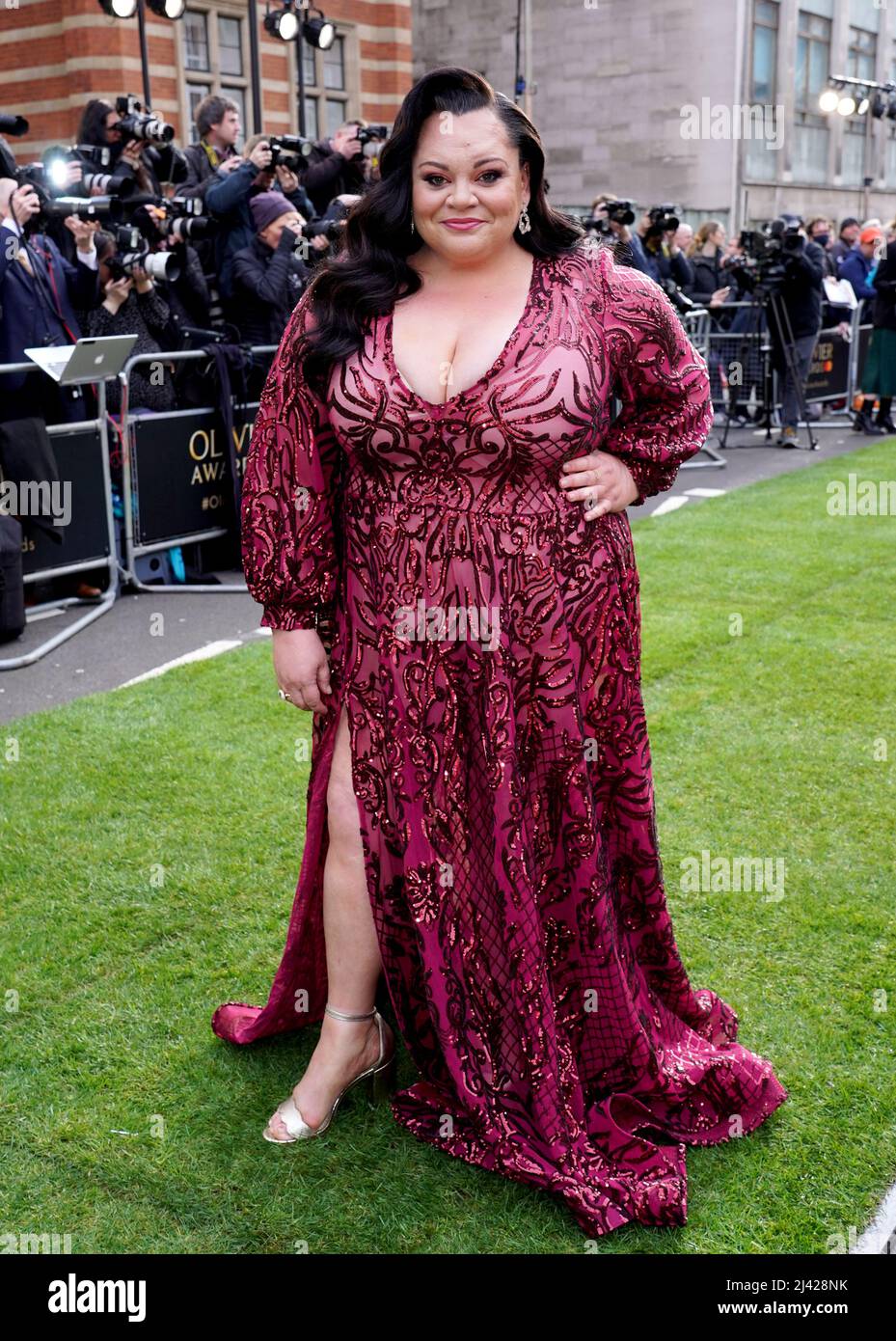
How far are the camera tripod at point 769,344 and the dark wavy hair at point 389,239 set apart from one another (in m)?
11.3

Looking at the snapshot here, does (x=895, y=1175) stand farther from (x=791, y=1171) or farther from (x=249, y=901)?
(x=249, y=901)

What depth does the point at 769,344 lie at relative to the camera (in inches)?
556

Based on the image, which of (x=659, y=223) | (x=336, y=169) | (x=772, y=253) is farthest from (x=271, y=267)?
(x=772, y=253)

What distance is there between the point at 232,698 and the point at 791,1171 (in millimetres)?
3602

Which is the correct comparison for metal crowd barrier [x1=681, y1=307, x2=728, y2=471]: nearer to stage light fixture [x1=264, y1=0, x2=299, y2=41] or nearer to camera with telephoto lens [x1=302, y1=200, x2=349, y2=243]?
camera with telephoto lens [x1=302, y1=200, x2=349, y2=243]

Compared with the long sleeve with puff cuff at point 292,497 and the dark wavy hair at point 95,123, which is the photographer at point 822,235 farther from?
the long sleeve with puff cuff at point 292,497

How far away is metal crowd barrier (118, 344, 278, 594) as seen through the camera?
777 cm

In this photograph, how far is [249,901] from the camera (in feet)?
12.9

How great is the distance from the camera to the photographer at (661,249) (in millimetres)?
12414

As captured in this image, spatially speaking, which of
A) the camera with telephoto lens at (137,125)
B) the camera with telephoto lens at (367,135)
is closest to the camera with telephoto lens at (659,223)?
the camera with telephoto lens at (367,135)

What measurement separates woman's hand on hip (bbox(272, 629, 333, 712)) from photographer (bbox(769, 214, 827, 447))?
11.6 m

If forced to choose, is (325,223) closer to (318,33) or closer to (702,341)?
(702,341)

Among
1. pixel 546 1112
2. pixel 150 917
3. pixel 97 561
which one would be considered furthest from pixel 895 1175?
pixel 97 561
